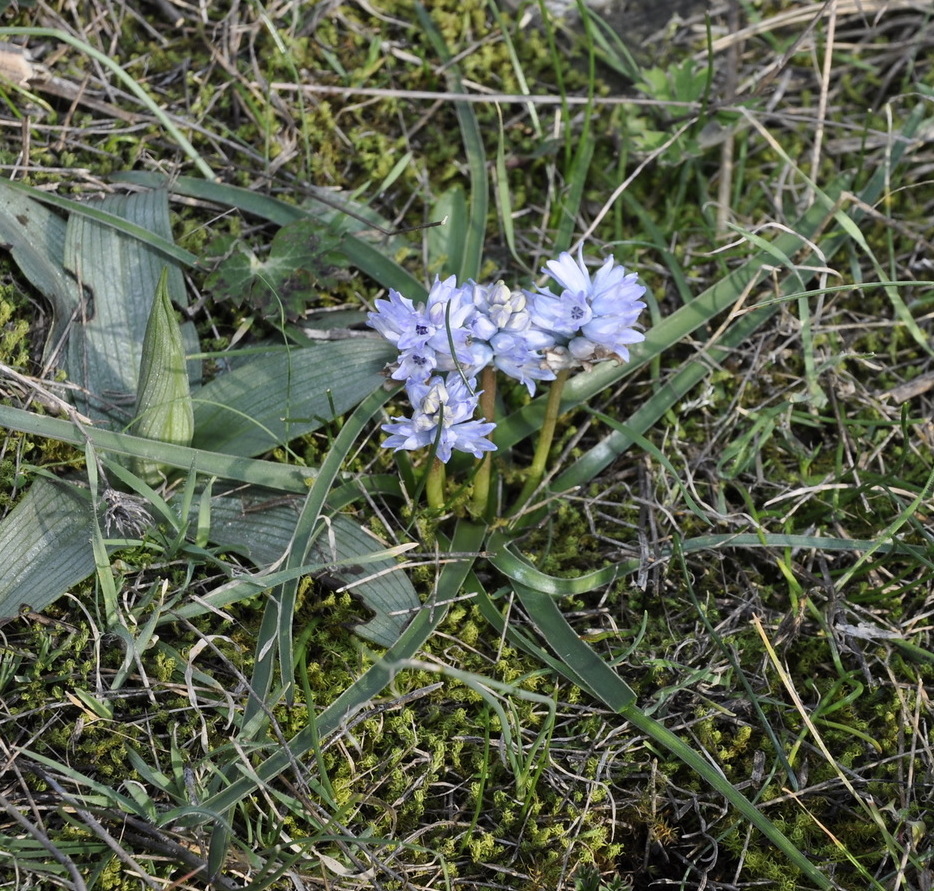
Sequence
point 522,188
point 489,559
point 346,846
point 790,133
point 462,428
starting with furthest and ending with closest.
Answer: point 790,133 < point 522,188 < point 489,559 < point 462,428 < point 346,846

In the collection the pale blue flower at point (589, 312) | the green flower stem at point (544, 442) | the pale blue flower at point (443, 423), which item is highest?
the pale blue flower at point (589, 312)

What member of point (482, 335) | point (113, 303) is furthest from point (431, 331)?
point (113, 303)

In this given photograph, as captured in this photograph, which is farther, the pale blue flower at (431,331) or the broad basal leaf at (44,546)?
the broad basal leaf at (44,546)

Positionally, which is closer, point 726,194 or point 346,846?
point 346,846

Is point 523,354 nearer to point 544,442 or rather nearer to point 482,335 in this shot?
point 482,335

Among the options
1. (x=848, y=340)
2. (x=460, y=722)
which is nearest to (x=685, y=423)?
(x=848, y=340)

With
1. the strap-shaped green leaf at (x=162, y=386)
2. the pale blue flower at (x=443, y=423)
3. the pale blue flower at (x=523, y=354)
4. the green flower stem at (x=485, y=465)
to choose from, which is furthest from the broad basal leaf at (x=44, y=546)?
the pale blue flower at (x=523, y=354)

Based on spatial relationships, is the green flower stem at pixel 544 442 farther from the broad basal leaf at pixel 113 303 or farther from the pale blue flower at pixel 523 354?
the broad basal leaf at pixel 113 303

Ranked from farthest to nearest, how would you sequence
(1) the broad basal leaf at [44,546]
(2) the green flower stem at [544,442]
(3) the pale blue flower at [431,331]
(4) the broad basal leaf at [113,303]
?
(4) the broad basal leaf at [113,303] → (2) the green flower stem at [544,442] → (1) the broad basal leaf at [44,546] → (3) the pale blue flower at [431,331]

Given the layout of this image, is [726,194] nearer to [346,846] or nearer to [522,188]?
[522,188]
